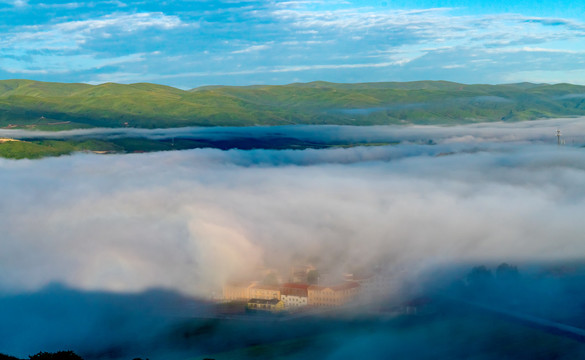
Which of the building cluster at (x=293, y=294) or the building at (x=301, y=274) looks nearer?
the building cluster at (x=293, y=294)

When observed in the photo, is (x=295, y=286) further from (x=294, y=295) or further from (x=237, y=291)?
(x=237, y=291)

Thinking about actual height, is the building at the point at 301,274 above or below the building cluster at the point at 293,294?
above

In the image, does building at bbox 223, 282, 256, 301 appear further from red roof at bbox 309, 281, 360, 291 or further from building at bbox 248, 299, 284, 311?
red roof at bbox 309, 281, 360, 291

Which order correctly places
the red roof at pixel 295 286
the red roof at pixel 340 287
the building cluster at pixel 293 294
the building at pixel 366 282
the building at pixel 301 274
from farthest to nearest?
the building at pixel 301 274 → the building at pixel 366 282 → the red roof at pixel 295 286 → the red roof at pixel 340 287 → the building cluster at pixel 293 294

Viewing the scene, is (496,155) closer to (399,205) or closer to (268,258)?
(399,205)

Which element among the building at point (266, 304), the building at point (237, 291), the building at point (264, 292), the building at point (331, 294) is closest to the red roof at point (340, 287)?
the building at point (331, 294)

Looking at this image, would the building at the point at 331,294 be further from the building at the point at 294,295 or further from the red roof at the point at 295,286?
the red roof at the point at 295,286
